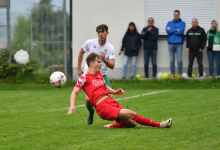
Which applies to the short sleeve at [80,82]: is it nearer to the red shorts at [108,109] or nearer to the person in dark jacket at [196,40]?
the red shorts at [108,109]

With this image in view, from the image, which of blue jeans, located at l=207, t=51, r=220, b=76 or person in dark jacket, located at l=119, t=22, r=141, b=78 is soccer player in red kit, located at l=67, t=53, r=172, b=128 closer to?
person in dark jacket, located at l=119, t=22, r=141, b=78

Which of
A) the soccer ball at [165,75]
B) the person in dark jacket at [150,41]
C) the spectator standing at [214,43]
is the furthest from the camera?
the soccer ball at [165,75]

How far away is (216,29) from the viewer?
15.2 m

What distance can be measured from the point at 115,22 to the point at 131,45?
172 cm

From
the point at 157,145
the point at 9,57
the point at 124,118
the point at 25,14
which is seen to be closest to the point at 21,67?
the point at 9,57

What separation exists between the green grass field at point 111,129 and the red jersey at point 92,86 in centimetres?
54

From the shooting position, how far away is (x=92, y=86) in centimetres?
609

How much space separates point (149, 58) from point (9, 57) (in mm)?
6404

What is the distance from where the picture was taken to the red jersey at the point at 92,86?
6035 mm

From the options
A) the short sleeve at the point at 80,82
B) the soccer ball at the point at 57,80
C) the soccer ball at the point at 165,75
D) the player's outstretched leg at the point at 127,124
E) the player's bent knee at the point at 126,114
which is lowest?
the soccer ball at the point at 165,75

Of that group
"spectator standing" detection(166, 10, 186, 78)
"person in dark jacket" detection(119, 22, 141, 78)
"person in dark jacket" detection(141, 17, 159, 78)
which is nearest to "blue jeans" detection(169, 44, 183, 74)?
"spectator standing" detection(166, 10, 186, 78)

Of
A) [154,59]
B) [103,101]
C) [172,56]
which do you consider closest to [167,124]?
[103,101]

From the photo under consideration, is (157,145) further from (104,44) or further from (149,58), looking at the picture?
(149,58)

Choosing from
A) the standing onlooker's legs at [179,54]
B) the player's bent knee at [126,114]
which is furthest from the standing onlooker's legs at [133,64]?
the player's bent knee at [126,114]
